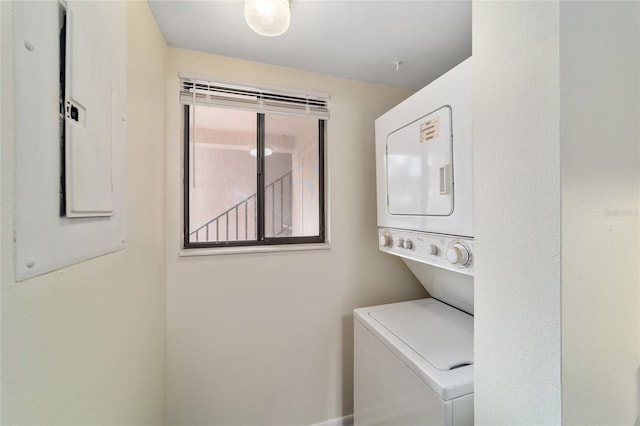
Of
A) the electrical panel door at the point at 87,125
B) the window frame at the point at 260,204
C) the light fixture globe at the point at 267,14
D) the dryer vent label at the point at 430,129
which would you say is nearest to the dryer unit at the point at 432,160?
the dryer vent label at the point at 430,129

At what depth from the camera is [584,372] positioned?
0.53 m

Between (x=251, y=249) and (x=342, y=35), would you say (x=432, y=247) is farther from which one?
(x=342, y=35)

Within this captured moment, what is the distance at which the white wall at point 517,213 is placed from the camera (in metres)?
0.52

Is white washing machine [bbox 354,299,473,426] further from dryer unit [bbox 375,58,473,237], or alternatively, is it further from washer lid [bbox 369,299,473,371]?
dryer unit [bbox 375,58,473,237]

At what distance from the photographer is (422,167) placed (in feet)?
4.08

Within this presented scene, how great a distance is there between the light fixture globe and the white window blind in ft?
1.77

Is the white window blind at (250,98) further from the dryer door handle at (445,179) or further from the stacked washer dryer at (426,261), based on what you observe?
the dryer door handle at (445,179)

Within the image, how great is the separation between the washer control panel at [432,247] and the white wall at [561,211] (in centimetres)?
40

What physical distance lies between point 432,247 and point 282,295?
103cm

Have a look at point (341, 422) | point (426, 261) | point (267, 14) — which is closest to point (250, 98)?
point (267, 14)

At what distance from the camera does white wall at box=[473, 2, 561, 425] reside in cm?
52

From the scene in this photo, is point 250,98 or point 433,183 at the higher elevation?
point 250,98

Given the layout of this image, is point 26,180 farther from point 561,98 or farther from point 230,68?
point 230,68

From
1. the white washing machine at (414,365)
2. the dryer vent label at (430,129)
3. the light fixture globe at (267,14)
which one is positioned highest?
the light fixture globe at (267,14)
